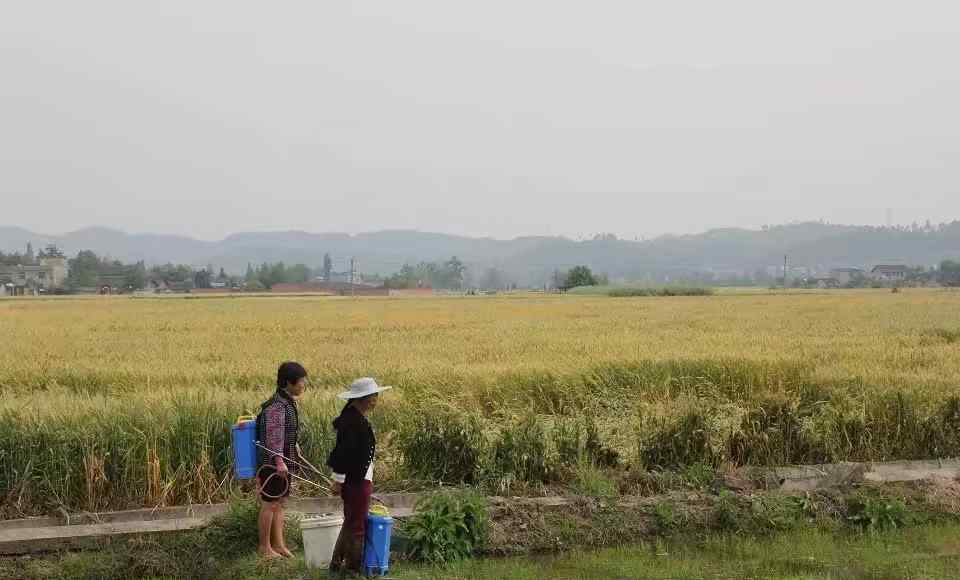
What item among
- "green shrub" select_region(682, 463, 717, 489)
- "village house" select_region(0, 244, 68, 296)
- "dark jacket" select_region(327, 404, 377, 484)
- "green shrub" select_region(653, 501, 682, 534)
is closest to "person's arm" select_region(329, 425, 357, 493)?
"dark jacket" select_region(327, 404, 377, 484)

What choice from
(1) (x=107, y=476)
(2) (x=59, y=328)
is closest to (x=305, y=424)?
(1) (x=107, y=476)

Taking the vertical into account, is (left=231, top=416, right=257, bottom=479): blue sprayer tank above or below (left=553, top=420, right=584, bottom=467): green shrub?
above

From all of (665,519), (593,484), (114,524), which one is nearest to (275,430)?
(114,524)

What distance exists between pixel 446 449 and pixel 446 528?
208cm

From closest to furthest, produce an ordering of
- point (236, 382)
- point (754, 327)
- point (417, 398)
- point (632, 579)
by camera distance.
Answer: point (632, 579) → point (417, 398) → point (236, 382) → point (754, 327)

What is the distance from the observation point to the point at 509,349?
23.0 m

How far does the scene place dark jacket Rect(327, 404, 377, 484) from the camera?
6.75m

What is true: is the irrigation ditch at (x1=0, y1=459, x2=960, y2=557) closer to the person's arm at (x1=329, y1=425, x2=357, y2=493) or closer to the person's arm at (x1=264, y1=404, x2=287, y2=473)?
the person's arm at (x1=264, y1=404, x2=287, y2=473)

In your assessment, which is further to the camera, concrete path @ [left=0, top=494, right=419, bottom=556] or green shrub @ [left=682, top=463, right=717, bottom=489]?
green shrub @ [left=682, top=463, right=717, bottom=489]

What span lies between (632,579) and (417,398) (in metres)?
5.77

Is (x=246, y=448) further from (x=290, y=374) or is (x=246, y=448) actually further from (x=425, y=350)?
(x=425, y=350)

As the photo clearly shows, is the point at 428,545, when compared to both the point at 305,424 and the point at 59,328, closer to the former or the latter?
the point at 305,424

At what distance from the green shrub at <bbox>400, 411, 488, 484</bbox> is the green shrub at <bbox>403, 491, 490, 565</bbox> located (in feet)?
5.24

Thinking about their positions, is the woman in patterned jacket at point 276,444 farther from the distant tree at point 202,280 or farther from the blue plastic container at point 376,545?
the distant tree at point 202,280
